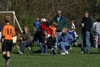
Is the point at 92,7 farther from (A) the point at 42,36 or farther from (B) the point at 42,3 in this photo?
(A) the point at 42,36

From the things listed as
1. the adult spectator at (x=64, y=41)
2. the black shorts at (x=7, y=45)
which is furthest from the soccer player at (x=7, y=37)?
the adult spectator at (x=64, y=41)

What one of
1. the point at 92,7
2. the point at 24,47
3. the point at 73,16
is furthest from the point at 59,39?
the point at 92,7

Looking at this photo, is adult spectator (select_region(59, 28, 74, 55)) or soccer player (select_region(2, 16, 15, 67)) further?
adult spectator (select_region(59, 28, 74, 55))

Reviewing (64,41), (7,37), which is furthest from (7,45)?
(64,41)

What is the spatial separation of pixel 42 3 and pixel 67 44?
19.2 meters

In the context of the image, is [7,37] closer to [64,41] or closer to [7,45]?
[7,45]

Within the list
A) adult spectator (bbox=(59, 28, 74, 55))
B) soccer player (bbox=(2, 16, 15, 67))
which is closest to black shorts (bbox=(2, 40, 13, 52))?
soccer player (bbox=(2, 16, 15, 67))

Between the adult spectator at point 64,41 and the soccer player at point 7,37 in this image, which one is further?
the adult spectator at point 64,41

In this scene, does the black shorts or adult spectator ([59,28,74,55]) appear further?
adult spectator ([59,28,74,55])

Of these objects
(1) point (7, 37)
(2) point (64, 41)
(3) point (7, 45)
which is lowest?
(2) point (64, 41)

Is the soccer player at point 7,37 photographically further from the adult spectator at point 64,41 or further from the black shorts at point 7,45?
the adult spectator at point 64,41

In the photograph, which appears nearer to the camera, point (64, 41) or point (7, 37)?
point (7, 37)

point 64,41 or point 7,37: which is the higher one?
point 7,37

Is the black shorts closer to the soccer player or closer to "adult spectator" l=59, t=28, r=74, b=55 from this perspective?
the soccer player
